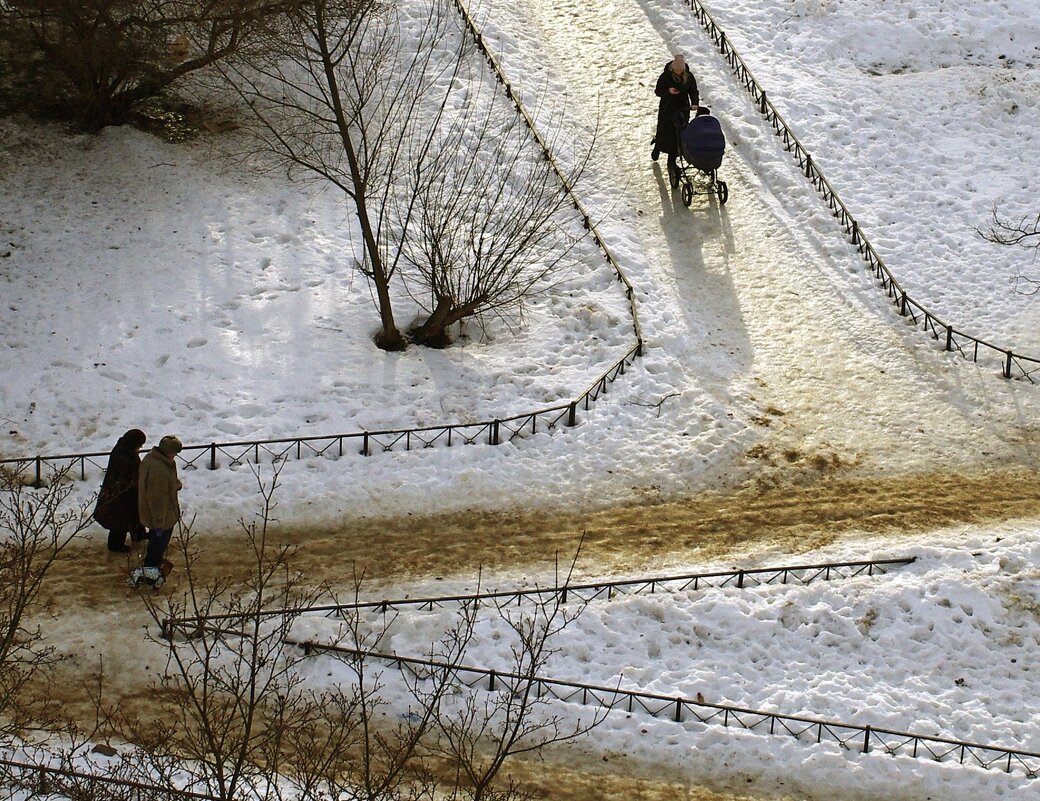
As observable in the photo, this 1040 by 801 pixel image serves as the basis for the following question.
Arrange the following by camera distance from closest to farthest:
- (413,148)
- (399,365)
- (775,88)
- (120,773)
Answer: (120,773) → (399,365) → (413,148) → (775,88)

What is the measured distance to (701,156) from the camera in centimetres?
1986

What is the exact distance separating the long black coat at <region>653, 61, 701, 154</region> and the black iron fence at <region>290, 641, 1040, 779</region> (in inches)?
408

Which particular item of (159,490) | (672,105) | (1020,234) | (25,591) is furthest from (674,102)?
(25,591)

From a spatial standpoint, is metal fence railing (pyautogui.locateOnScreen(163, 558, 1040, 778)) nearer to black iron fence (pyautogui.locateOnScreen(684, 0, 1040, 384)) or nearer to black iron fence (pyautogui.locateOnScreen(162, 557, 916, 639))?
black iron fence (pyautogui.locateOnScreen(162, 557, 916, 639))

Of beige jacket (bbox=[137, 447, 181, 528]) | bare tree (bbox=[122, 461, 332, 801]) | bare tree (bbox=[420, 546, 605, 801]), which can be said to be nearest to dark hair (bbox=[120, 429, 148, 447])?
beige jacket (bbox=[137, 447, 181, 528])

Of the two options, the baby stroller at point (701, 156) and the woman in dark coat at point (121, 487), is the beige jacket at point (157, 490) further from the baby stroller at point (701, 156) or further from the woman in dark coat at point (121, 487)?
the baby stroller at point (701, 156)

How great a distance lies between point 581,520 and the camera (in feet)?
49.7

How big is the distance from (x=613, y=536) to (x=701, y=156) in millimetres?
7278

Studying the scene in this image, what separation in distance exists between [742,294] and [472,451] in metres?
5.36

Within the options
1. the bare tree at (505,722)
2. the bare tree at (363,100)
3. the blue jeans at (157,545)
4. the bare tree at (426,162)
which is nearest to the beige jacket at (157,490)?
the blue jeans at (157,545)

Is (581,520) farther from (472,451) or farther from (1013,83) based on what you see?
(1013,83)

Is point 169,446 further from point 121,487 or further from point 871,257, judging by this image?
point 871,257

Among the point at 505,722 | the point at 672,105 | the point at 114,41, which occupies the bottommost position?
the point at 505,722

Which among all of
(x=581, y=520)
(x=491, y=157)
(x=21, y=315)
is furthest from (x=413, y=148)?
(x=581, y=520)
